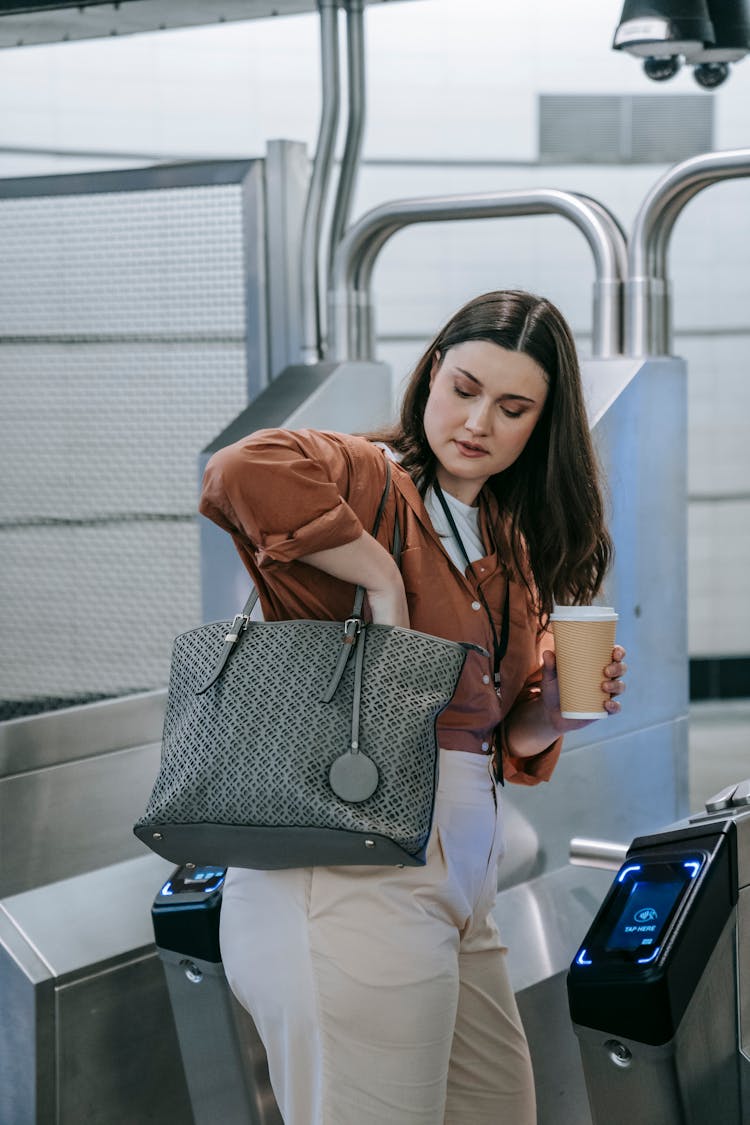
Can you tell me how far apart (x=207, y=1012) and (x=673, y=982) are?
61 cm

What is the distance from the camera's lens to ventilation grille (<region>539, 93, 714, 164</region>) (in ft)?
15.3

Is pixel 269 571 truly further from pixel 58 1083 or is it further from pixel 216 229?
pixel 216 229

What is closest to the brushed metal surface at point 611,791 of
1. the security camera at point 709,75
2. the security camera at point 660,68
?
the security camera at point 660,68

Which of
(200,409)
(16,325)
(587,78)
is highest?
(587,78)

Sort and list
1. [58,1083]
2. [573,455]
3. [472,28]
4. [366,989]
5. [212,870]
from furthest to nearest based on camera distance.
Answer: [472,28] < [58,1083] < [212,870] < [573,455] < [366,989]

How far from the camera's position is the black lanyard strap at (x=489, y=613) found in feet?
4.40

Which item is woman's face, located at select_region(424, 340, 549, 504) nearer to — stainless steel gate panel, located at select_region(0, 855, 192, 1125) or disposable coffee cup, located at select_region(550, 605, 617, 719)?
disposable coffee cup, located at select_region(550, 605, 617, 719)

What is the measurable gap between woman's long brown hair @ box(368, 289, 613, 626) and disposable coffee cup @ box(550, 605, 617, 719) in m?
0.10

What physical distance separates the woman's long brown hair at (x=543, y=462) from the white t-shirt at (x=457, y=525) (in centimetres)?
2

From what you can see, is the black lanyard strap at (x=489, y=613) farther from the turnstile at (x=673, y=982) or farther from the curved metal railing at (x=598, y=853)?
the curved metal railing at (x=598, y=853)

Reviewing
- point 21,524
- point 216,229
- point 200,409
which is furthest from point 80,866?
point 216,229

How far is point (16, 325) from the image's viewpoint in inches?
104

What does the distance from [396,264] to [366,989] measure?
12.4 feet

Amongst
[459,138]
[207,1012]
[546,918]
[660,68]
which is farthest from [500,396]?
[459,138]
